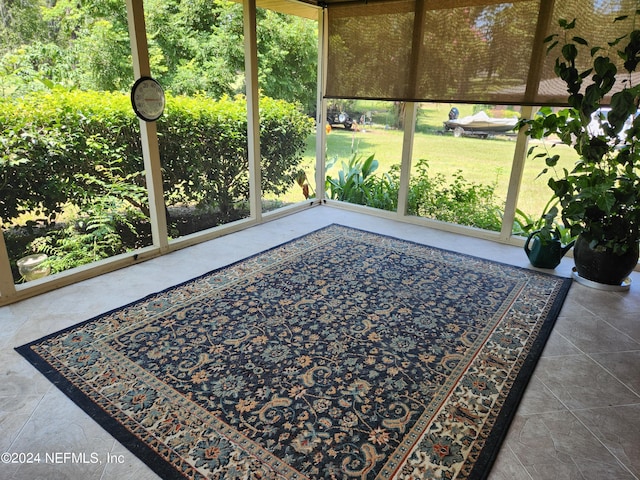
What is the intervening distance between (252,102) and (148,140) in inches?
50.9

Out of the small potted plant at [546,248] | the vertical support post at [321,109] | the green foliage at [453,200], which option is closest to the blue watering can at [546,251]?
the small potted plant at [546,248]

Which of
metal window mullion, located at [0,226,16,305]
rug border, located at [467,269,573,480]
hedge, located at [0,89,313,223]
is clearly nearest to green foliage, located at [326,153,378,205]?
hedge, located at [0,89,313,223]

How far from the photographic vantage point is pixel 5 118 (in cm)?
319

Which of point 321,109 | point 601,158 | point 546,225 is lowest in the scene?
point 546,225

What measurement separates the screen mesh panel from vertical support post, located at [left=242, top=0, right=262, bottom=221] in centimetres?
117

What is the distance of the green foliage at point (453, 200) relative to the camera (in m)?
4.61

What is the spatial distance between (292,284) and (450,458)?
1.79 m

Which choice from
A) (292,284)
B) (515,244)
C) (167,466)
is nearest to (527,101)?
(515,244)

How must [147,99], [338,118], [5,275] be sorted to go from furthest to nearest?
[338,118] → [147,99] → [5,275]

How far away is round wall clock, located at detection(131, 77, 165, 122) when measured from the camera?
331 centimetres

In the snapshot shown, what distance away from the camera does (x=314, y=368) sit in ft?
7.39

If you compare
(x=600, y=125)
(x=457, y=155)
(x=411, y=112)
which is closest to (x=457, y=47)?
(x=411, y=112)

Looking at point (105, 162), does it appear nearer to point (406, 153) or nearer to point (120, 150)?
point (120, 150)

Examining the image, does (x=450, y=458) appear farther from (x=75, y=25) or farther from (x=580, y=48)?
(x=75, y=25)
